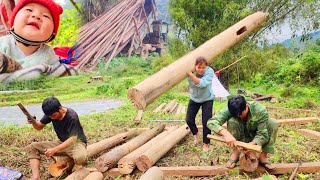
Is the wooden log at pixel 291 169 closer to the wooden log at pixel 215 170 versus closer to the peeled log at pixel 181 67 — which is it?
the wooden log at pixel 215 170

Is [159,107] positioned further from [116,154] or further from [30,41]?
[30,41]

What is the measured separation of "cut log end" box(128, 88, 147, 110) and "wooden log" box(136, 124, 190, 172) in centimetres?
96

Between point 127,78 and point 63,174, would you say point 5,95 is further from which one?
point 127,78

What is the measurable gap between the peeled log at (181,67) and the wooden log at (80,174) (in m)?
1.14

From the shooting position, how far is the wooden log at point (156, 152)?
384 cm

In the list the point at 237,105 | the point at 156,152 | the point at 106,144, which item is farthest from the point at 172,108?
the point at 237,105

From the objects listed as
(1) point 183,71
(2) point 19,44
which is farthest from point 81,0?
(1) point 183,71

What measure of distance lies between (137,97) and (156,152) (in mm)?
1225

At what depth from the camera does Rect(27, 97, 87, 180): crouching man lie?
12.1 ft

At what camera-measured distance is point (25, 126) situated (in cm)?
590

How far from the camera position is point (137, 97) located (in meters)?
3.00

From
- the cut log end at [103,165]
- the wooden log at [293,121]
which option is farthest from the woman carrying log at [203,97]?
the wooden log at [293,121]

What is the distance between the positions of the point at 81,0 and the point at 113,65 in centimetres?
111

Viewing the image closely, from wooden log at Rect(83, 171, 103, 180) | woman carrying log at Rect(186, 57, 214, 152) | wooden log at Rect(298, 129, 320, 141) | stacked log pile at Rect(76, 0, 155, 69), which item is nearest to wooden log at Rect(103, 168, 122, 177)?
wooden log at Rect(83, 171, 103, 180)
